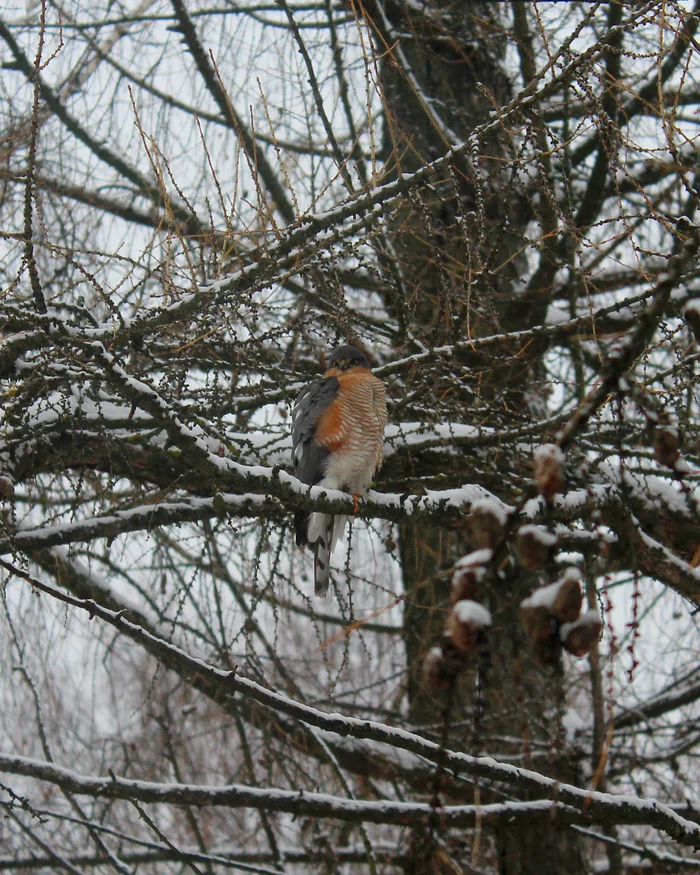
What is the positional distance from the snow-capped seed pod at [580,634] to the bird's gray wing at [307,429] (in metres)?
2.94

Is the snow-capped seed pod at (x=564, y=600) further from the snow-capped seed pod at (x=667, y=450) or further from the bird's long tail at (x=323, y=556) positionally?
the bird's long tail at (x=323, y=556)

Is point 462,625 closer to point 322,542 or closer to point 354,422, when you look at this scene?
point 354,422

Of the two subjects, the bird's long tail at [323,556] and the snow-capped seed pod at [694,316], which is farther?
the bird's long tail at [323,556]

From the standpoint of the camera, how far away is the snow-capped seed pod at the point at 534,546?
1086mm

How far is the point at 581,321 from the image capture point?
10.6 feet

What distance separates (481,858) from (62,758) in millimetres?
2712

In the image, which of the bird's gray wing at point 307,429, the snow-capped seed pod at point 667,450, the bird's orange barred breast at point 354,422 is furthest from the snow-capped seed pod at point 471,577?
the bird's orange barred breast at point 354,422

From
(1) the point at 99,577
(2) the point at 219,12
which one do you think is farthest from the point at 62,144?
(1) the point at 99,577

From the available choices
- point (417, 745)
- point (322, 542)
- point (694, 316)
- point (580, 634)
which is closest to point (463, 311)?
point (322, 542)

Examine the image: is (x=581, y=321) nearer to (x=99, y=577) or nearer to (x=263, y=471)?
(x=263, y=471)

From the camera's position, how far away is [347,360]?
4.61 meters

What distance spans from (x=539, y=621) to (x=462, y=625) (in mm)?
135

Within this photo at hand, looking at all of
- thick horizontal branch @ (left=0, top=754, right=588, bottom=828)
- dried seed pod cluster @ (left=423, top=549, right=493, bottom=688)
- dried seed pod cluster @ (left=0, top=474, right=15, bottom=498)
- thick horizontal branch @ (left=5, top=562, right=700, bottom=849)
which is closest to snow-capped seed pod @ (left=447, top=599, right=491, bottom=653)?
dried seed pod cluster @ (left=423, top=549, right=493, bottom=688)

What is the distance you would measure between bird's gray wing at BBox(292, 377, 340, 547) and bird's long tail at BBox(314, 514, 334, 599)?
0.74 feet
